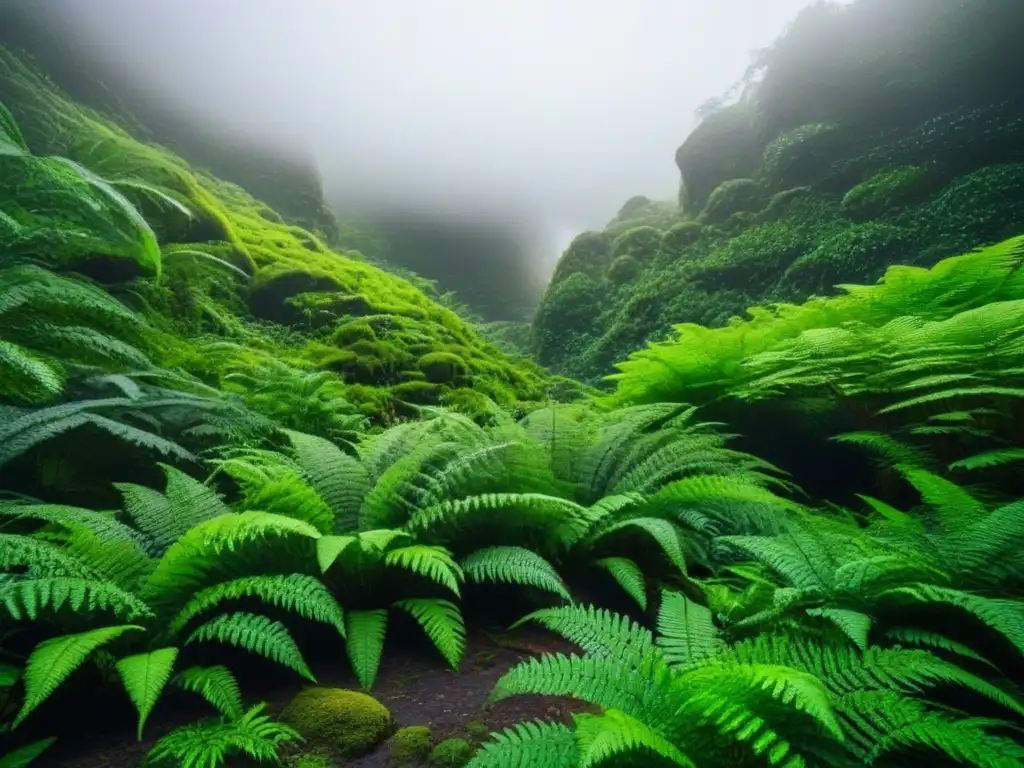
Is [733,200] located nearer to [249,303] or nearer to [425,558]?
[249,303]

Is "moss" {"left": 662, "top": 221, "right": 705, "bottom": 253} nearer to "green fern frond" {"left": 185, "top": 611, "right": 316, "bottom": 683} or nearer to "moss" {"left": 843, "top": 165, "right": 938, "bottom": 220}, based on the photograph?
"moss" {"left": 843, "top": 165, "right": 938, "bottom": 220}

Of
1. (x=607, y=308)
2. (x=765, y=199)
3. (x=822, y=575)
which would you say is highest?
(x=765, y=199)

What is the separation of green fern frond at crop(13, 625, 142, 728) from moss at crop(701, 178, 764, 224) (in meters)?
20.4

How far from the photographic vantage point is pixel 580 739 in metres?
1.08

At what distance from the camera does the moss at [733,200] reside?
740 inches

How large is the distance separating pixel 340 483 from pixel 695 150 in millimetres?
24420

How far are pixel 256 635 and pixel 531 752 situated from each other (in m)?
0.87

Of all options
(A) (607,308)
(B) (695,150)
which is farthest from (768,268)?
(B) (695,150)

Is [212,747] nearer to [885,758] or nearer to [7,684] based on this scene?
[7,684]

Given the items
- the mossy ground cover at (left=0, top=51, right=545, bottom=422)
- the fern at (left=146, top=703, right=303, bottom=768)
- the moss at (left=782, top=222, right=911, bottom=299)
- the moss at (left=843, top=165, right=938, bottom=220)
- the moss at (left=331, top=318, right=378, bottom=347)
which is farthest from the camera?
the moss at (left=843, top=165, right=938, bottom=220)

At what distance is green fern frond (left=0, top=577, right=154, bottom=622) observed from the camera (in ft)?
4.41

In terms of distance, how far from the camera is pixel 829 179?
639 inches

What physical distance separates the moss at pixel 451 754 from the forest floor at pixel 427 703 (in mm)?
47

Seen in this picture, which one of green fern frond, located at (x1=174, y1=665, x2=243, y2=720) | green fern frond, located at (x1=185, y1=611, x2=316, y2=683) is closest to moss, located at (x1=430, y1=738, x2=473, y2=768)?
green fern frond, located at (x1=185, y1=611, x2=316, y2=683)
